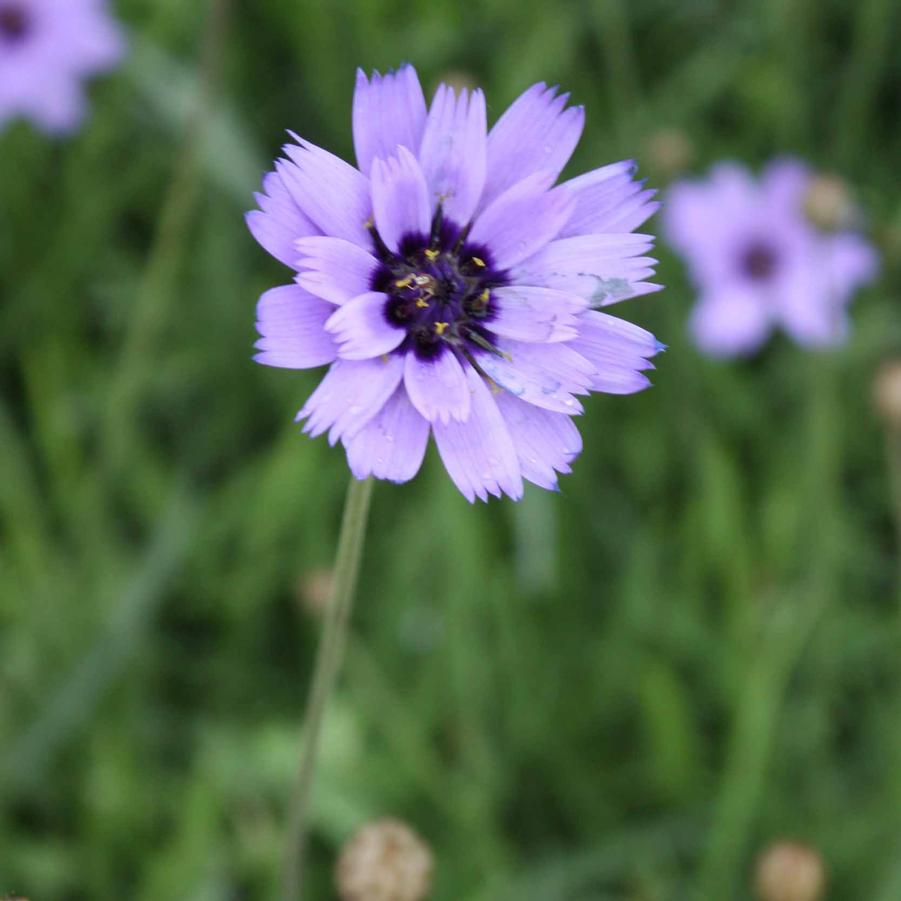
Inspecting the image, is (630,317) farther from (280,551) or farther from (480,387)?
(480,387)

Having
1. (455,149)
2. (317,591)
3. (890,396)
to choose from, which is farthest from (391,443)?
(890,396)

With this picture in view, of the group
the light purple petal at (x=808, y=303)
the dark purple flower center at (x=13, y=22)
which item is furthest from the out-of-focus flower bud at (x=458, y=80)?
the dark purple flower center at (x=13, y=22)

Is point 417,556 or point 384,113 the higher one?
A: point 384,113

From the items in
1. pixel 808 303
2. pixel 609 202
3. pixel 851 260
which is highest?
pixel 851 260

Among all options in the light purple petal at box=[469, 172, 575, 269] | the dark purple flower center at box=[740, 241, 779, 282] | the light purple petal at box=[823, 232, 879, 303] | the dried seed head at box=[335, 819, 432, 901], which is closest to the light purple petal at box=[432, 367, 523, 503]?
the light purple petal at box=[469, 172, 575, 269]

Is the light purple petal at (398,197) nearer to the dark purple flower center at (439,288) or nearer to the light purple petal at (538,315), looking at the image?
the dark purple flower center at (439,288)

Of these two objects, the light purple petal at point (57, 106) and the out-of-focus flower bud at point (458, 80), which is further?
the light purple petal at point (57, 106)

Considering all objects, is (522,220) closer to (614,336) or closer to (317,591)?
(614,336)
